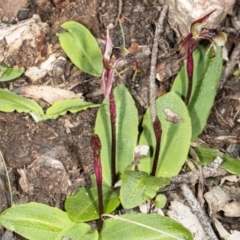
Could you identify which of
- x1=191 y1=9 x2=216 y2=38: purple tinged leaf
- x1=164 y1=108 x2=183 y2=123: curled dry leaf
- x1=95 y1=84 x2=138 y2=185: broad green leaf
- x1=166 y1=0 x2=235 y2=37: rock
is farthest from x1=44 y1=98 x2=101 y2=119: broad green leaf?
x1=166 y1=0 x2=235 y2=37: rock

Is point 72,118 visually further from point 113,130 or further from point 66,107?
point 113,130

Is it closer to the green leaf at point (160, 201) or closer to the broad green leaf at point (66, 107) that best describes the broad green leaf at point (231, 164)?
the green leaf at point (160, 201)

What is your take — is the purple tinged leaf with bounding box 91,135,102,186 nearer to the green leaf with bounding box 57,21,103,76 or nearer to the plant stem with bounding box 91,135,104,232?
the plant stem with bounding box 91,135,104,232

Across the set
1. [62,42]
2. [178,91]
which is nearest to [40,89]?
[62,42]

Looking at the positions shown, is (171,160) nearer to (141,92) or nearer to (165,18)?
(141,92)

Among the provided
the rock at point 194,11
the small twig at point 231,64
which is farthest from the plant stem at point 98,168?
the rock at point 194,11

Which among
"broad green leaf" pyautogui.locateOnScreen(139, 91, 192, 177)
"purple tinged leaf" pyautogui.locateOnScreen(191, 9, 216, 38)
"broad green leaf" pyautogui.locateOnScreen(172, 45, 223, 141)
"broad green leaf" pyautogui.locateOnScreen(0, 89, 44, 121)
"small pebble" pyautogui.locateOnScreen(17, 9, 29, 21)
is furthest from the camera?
"small pebble" pyautogui.locateOnScreen(17, 9, 29, 21)
